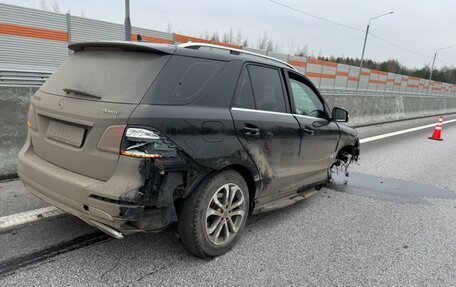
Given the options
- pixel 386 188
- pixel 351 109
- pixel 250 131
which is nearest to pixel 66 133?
pixel 250 131

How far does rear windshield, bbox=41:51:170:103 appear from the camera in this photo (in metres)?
2.82

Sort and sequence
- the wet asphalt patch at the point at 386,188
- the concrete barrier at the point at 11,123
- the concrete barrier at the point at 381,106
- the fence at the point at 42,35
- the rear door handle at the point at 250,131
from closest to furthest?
the rear door handle at the point at 250,131
the concrete barrier at the point at 11,123
the wet asphalt patch at the point at 386,188
the concrete barrier at the point at 381,106
the fence at the point at 42,35

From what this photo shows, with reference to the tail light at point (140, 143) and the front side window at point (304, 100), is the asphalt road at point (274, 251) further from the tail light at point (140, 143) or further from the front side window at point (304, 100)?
the front side window at point (304, 100)

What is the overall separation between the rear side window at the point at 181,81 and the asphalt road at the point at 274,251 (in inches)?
55.3

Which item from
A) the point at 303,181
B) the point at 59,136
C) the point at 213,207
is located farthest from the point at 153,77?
the point at 303,181

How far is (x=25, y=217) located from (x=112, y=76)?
1918mm

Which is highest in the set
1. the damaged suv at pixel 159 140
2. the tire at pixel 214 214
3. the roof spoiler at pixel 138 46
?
the roof spoiler at pixel 138 46

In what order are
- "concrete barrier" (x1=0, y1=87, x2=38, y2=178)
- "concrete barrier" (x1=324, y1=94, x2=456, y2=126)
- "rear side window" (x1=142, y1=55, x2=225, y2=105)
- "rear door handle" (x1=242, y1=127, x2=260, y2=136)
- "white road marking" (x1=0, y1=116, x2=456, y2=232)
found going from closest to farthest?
1. "rear side window" (x1=142, y1=55, x2=225, y2=105)
2. "rear door handle" (x1=242, y1=127, x2=260, y2=136)
3. "white road marking" (x1=0, y1=116, x2=456, y2=232)
4. "concrete barrier" (x1=0, y1=87, x2=38, y2=178)
5. "concrete barrier" (x1=324, y1=94, x2=456, y2=126)

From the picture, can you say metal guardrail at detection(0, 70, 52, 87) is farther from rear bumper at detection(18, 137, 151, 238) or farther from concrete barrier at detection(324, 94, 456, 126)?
concrete barrier at detection(324, 94, 456, 126)

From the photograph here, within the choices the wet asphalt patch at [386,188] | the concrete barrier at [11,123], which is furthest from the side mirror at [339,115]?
the concrete barrier at [11,123]

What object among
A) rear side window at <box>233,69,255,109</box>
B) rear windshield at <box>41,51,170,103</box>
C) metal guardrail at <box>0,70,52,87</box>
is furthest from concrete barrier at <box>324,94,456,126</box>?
rear windshield at <box>41,51,170,103</box>

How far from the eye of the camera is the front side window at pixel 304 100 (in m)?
4.28

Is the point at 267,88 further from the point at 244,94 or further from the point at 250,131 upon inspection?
the point at 250,131

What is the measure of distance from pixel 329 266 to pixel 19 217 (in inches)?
122
